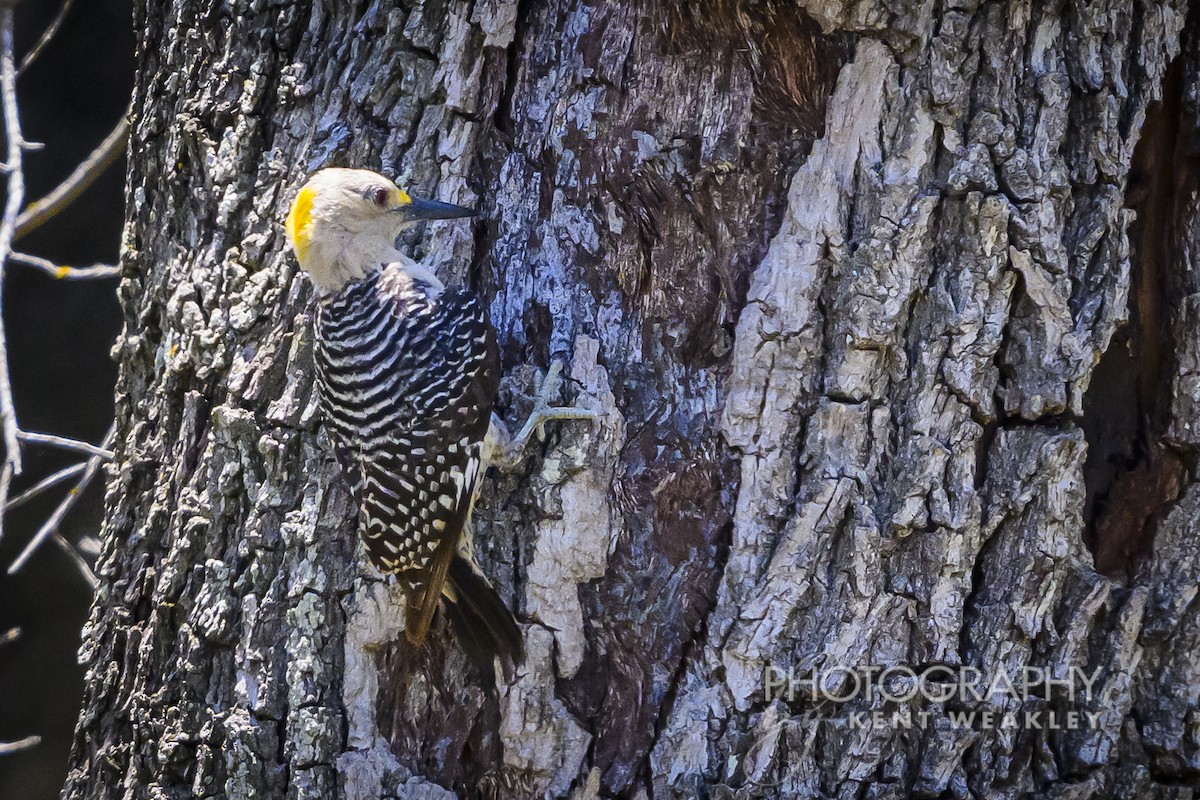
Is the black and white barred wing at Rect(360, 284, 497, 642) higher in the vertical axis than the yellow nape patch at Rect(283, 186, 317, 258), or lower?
lower

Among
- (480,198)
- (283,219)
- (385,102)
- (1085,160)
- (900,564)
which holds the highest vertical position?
(1085,160)

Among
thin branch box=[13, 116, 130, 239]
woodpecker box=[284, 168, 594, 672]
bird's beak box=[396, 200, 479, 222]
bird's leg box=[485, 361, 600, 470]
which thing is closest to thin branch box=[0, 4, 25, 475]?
thin branch box=[13, 116, 130, 239]

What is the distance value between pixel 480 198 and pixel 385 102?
13.8 inches

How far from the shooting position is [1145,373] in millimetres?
2561

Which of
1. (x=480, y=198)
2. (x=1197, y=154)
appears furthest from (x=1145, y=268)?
(x=480, y=198)

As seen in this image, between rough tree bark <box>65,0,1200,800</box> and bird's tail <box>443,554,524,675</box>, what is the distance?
57 millimetres

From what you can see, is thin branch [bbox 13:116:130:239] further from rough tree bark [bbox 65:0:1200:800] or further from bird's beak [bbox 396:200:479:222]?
bird's beak [bbox 396:200:479:222]

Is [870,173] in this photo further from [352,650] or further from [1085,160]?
[352,650]

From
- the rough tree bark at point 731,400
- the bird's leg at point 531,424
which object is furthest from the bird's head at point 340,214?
the bird's leg at point 531,424

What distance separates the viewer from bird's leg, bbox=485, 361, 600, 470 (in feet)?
8.00

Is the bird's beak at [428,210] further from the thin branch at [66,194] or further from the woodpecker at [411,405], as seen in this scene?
the thin branch at [66,194]

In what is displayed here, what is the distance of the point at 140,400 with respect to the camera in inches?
114

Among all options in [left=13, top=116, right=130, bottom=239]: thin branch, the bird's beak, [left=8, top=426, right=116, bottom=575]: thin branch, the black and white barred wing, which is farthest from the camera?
[left=13, top=116, right=130, bottom=239]: thin branch

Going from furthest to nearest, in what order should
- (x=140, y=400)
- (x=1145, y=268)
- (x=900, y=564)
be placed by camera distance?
(x=140, y=400), (x=1145, y=268), (x=900, y=564)
